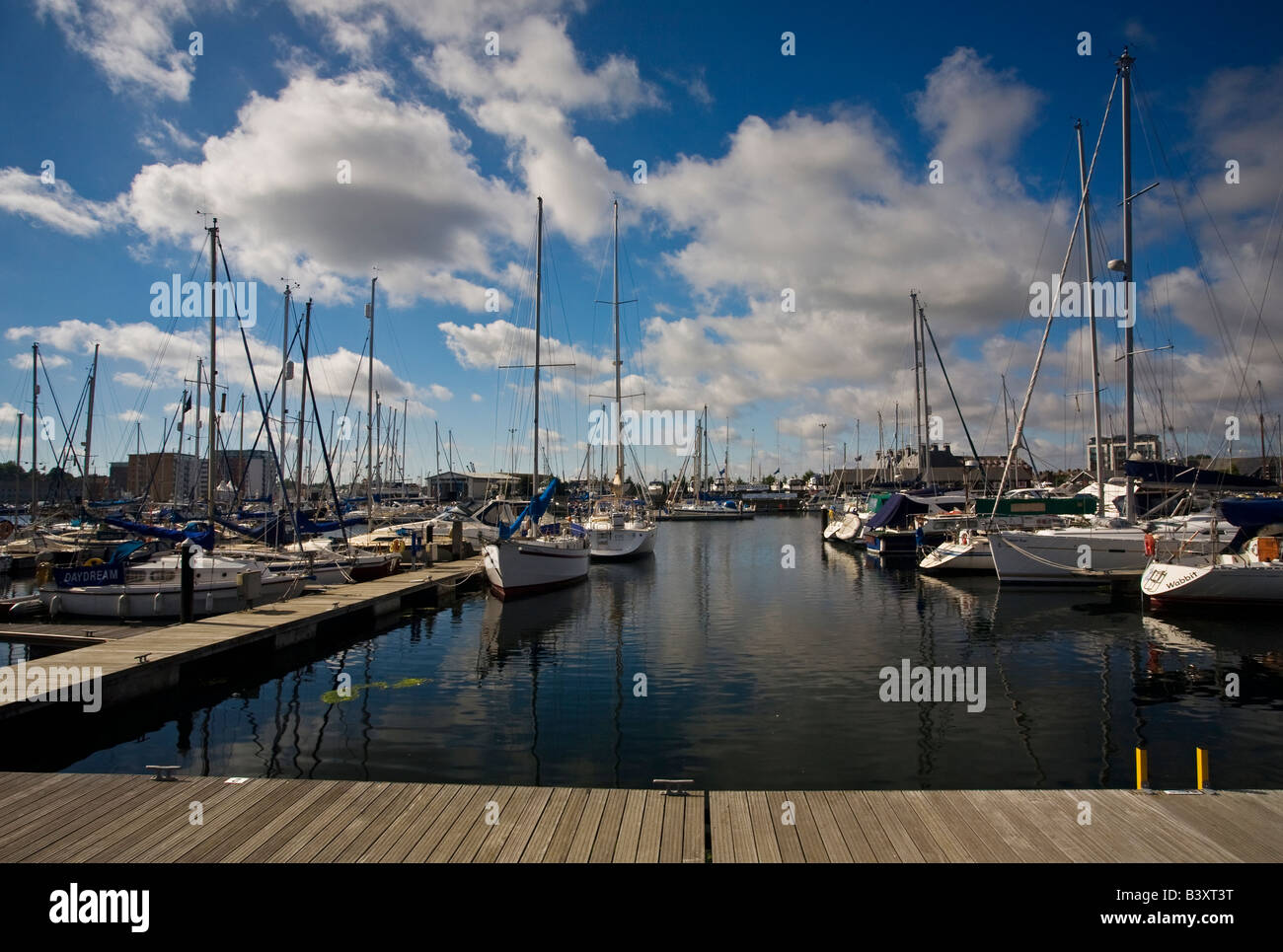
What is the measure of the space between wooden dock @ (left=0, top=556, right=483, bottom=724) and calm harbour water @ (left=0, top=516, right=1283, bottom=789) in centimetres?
76

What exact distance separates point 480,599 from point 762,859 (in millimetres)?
24407

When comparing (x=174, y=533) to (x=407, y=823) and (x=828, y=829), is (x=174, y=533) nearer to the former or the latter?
(x=407, y=823)

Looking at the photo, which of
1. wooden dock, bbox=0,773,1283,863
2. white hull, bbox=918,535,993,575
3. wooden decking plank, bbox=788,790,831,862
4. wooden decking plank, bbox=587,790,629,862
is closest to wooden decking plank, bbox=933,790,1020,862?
wooden dock, bbox=0,773,1283,863

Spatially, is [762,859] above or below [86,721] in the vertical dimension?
above

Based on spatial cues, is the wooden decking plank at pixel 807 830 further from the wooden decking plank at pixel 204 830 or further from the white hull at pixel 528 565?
the white hull at pixel 528 565

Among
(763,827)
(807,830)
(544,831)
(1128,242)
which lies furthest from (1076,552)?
(544,831)

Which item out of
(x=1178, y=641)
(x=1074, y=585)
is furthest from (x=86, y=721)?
(x=1074, y=585)

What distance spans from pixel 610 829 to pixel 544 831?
2.23ft

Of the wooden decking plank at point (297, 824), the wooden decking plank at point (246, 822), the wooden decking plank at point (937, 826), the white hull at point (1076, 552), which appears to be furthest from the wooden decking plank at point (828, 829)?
the white hull at point (1076, 552)

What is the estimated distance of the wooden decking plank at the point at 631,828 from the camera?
6699 mm

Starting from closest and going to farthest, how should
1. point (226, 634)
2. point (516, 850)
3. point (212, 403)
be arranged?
point (516, 850) < point (226, 634) < point (212, 403)

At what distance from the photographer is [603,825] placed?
732 centimetres
